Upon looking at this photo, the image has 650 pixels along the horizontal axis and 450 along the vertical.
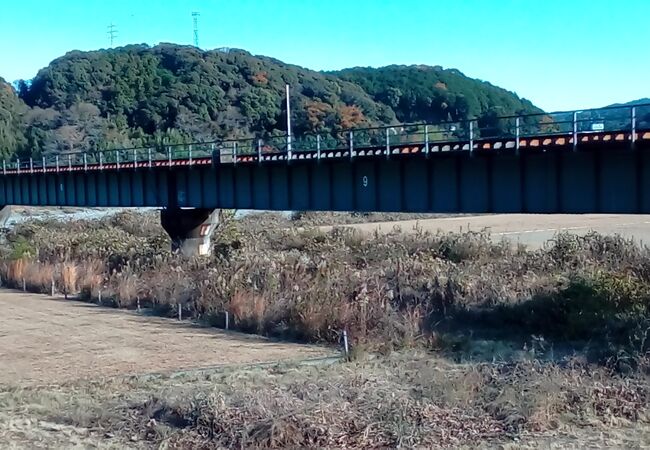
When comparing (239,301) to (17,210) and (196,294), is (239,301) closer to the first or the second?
(196,294)

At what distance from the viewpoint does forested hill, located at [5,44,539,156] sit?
116750 mm

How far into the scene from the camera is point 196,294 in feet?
88.9

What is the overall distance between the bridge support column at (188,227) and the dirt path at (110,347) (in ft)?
31.9

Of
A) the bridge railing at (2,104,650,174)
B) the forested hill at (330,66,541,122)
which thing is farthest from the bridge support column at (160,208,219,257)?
the forested hill at (330,66,541,122)

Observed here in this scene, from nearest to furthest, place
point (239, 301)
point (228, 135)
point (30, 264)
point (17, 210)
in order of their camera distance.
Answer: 1. point (239, 301)
2. point (30, 264)
3. point (17, 210)
4. point (228, 135)

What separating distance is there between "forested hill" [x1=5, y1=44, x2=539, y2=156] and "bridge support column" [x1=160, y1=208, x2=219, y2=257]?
220 feet

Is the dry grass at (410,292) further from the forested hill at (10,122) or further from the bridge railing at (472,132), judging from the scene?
the forested hill at (10,122)

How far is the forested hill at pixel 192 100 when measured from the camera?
383ft

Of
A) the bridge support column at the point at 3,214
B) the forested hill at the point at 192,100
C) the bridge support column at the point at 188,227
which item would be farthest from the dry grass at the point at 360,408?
the forested hill at the point at 192,100

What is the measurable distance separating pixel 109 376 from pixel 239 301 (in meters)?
6.98

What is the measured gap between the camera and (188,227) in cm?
3759

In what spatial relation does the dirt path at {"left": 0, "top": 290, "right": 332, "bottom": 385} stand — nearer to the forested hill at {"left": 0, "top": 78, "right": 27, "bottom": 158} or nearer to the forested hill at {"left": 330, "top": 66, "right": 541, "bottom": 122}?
the forested hill at {"left": 0, "top": 78, "right": 27, "bottom": 158}

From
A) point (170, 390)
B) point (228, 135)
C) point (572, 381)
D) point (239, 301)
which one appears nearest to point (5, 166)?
point (239, 301)

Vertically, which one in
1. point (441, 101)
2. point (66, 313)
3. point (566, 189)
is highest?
point (441, 101)
